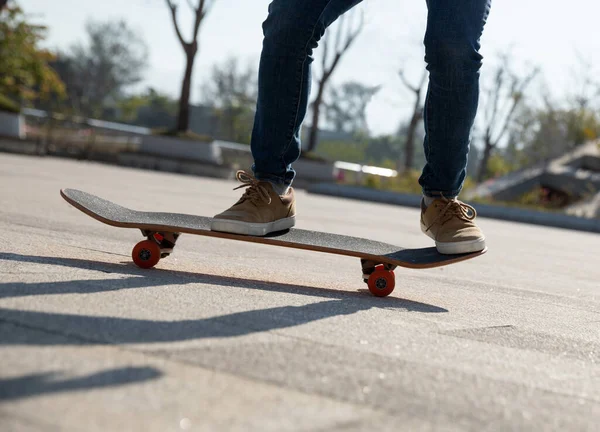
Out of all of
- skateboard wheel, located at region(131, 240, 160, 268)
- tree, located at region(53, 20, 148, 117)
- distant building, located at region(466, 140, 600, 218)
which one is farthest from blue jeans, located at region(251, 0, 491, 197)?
tree, located at region(53, 20, 148, 117)

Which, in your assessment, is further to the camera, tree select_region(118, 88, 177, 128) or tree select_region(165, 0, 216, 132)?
tree select_region(118, 88, 177, 128)

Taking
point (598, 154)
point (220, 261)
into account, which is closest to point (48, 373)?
point (220, 261)

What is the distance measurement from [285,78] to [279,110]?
0.43ft

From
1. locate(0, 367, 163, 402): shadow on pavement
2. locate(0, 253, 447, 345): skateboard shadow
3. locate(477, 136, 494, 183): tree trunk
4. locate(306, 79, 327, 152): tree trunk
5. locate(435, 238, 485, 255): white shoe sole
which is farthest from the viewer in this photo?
locate(477, 136, 494, 183): tree trunk

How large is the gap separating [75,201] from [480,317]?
5.24ft

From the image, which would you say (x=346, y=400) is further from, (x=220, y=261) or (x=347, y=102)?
(x=347, y=102)

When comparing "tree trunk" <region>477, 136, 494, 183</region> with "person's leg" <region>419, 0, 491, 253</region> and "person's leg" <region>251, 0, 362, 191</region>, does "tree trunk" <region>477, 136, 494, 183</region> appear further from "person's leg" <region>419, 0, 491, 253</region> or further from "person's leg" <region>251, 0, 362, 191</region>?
"person's leg" <region>251, 0, 362, 191</region>

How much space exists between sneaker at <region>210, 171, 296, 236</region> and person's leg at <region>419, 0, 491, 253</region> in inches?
23.0

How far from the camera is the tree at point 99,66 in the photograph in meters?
64.4

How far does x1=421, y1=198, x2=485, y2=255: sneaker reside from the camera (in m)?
3.29

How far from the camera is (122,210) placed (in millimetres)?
3531

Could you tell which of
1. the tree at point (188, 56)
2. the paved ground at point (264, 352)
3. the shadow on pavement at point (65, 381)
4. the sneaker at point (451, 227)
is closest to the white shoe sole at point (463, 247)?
the sneaker at point (451, 227)

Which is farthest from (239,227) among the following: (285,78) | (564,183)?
(564,183)

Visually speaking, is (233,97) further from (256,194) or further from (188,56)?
(256,194)
